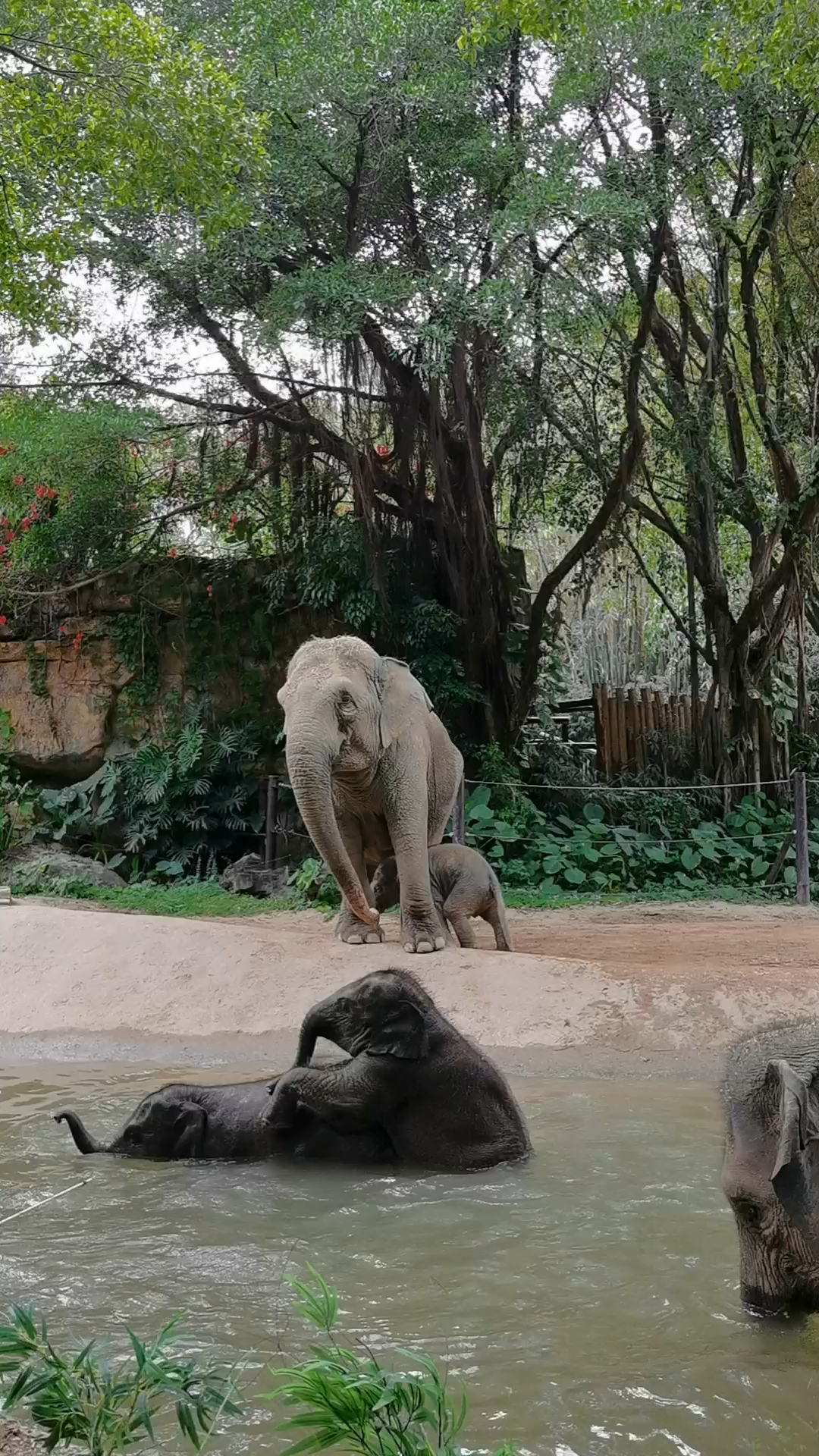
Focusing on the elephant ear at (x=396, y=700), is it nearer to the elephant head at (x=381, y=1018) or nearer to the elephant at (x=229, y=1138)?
the elephant head at (x=381, y=1018)

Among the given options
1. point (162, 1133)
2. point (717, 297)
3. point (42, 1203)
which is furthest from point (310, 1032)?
point (717, 297)

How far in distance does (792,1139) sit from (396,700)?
544cm

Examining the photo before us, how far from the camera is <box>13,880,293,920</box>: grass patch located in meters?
12.6

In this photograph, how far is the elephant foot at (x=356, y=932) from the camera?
7.93m

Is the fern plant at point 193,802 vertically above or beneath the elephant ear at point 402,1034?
above

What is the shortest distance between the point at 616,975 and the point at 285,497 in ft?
36.0

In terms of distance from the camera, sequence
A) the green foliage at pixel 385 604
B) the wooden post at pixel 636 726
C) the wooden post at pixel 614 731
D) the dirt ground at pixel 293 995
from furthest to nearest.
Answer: the wooden post at pixel 614 731, the wooden post at pixel 636 726, the green foliage at pixel 385 604, the dirt ground at pixel 293 995

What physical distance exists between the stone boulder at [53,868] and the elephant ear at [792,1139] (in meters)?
11.5

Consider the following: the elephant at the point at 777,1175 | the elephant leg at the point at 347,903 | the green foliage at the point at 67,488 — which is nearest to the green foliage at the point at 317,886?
the elephant leg at the point at 347,903

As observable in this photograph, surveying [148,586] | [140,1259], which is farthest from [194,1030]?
[148,586]

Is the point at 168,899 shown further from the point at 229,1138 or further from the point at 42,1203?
the point at 42,1203

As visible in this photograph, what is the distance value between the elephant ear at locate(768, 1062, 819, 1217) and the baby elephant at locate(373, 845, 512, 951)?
206 inches

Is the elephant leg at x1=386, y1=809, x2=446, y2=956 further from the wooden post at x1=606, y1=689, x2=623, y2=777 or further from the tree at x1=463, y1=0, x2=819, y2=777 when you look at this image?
the wooden post at x1=606, y1=689, x2=623, y2=777

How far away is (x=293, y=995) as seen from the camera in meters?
7.05
